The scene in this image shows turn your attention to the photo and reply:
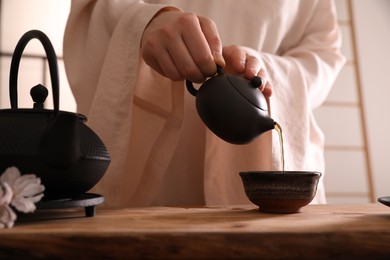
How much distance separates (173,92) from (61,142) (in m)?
0.53

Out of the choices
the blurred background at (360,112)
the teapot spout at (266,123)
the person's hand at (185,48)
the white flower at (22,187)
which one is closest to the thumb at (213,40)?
the person's hand at (185,48)

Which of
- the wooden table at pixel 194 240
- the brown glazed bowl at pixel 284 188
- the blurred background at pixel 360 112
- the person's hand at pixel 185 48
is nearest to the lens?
the wooden table at pixel 194 240

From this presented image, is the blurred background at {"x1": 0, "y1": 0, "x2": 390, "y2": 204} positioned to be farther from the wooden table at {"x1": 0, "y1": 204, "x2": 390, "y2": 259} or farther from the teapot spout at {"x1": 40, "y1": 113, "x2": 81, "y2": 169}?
the teapot spout at {"x1": 40, "y1": 113, "x2": 81, "y2": 169}

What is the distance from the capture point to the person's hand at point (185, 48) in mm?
814

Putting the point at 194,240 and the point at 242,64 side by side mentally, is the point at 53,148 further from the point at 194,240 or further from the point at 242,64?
the point at 242,64

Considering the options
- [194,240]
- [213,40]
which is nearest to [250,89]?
[213,40]

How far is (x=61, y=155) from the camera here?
0.57m

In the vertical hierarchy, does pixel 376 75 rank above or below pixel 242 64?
above

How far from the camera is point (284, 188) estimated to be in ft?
2.33

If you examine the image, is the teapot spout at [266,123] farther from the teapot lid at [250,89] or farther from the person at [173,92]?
the person at [173,92]

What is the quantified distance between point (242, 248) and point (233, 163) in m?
0.62

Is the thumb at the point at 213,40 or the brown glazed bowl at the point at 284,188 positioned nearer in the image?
the brown glazed bowl at the point at 284,188

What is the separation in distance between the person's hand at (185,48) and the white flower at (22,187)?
0.38 m

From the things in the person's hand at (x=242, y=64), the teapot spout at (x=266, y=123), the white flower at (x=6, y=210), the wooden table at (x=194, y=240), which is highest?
the person's hand at (x=242, y=64)
